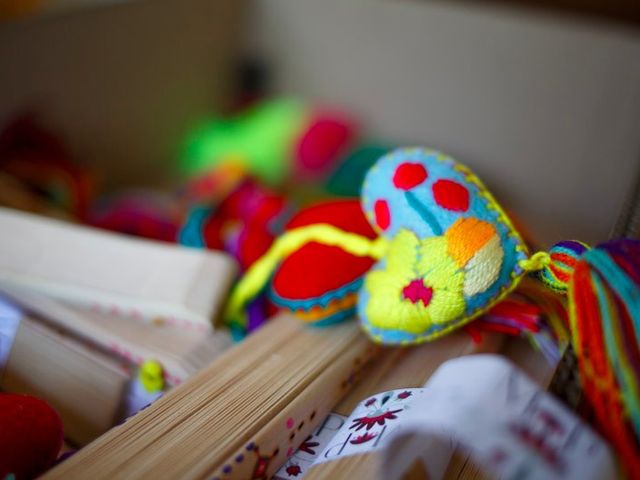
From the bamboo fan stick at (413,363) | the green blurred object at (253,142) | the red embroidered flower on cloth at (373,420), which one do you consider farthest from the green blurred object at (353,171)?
the red embroidered flower on cloth at (373,420)

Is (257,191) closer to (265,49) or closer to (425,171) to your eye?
(425,171)

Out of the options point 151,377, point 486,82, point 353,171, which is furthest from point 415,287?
point 486,82

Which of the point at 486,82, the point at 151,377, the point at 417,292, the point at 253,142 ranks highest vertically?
the point at 486,82

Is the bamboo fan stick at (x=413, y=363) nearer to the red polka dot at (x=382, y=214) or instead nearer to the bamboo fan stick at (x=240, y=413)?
the bamboo fan stick at (x=240, y=413)

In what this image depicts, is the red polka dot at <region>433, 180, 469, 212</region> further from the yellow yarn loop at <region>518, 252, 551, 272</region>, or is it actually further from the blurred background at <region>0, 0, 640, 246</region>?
the blurred background at <region>0, 0, 640, 246</region>

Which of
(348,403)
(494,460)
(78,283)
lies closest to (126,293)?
(78,283)

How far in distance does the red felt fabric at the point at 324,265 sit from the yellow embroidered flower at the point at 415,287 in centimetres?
5

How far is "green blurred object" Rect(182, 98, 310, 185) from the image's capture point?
1.26 metres

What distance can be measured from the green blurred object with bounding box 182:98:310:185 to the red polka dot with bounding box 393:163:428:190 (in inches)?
27.3

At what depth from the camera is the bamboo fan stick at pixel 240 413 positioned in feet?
1.42

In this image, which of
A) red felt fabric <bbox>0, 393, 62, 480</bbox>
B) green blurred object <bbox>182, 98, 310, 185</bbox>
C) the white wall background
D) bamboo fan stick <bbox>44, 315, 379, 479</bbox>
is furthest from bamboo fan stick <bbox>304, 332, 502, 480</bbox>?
green blurred object <bbox>182, 98, 310, 185</bbox>

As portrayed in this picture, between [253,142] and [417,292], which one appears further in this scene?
[253,142]

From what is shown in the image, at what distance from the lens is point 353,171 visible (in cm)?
118

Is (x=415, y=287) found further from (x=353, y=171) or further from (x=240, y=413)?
(x=353, y=171)
